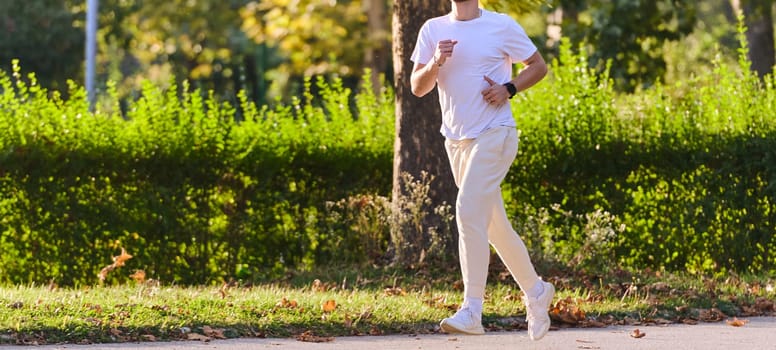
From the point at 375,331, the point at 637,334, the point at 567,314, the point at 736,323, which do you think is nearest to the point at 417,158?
the point at 567,314

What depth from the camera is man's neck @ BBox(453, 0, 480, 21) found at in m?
6.80

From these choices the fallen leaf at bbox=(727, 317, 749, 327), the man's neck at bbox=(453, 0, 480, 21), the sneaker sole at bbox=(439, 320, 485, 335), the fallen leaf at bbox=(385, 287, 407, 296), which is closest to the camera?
the sneaker sole at bbox=(439, 320, 485, 335)

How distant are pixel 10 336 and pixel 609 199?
18.2 ft

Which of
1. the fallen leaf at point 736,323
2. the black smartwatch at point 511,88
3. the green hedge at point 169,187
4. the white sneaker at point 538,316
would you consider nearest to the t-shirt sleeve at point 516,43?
the black smartwatch at point 511,88

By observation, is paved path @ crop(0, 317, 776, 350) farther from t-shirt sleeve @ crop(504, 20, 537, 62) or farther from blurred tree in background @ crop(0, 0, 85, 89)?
blurred tree in background @ crop(0, 0, 85, 89)

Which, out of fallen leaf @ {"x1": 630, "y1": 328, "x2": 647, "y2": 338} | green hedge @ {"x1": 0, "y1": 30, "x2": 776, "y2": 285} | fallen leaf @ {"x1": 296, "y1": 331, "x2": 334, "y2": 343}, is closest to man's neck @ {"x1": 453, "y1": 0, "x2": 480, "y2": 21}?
fallen leaf @ {"x1": 296, "y1": 331, "x2": 334, "y2": 343}

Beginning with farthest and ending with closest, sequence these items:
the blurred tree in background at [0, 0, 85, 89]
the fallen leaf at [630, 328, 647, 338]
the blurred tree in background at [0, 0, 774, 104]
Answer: the blurred tree in background at [0, 0, 85, 89]
the blurred tree in background at [0, 0, 774, 104]
the fallen leaf at [630, 328, 647, 338]

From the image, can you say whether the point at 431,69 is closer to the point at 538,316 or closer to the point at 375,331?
the point at 538,316

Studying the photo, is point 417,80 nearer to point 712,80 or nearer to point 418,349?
point 418,349

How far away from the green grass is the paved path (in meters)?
0.25

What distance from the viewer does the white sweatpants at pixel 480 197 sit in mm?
6738

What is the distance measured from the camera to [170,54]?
3900 cm

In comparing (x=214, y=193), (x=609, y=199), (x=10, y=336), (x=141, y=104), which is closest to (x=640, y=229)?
(x=609, y=199)

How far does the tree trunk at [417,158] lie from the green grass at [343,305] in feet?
0.91
